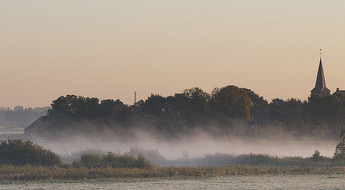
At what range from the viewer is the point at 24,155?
58.3 metres

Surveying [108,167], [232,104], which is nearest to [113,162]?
[108,167]

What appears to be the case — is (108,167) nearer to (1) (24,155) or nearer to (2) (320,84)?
(1) (24,155)

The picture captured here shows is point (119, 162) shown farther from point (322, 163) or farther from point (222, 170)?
point (322, 163)

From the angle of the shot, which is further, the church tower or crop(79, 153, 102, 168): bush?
the church tower

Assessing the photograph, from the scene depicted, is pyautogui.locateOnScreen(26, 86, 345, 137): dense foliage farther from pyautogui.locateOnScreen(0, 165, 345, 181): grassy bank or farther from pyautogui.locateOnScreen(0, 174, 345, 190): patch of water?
pyautogui.locateOnScreen(0, 174, 345, 190): patch of water

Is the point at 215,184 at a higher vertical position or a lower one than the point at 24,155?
lower

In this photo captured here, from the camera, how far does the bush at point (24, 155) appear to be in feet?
189

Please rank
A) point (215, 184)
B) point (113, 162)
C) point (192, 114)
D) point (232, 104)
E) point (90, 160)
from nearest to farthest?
point (215, 184), point (113, 162), point (90, 160), point (232, 104), point (192, 114)

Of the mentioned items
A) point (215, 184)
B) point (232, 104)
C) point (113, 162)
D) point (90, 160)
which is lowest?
point (215, 184)

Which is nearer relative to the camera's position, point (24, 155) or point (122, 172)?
point (122, 172)

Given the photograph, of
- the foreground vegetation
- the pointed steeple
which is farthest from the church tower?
the foreground vegetation

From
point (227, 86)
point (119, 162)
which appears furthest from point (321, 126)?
point (119, 162)

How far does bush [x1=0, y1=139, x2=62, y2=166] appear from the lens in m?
57.5

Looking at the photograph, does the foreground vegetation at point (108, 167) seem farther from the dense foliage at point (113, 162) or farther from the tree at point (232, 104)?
the tree at point (232, 104)
